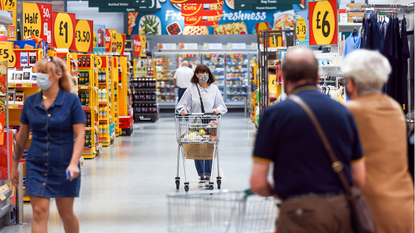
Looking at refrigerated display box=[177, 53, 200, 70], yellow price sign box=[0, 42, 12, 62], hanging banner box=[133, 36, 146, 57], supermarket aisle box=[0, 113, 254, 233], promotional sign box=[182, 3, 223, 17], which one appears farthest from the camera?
refrigerated display box=[177, 53, 200, 70]

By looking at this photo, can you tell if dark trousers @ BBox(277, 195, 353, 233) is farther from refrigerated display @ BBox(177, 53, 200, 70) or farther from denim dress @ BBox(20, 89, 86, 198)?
refrigerated display @ BBox(177, 53, 200, 70)

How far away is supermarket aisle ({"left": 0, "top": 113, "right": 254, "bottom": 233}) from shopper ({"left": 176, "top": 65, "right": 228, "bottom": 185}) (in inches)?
13.6

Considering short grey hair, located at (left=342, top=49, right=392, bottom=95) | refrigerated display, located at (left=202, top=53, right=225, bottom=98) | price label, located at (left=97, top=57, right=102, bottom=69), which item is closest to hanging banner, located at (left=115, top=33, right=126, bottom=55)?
refrigerated display, located at (left=202, top=53, right=225, bottom=98)

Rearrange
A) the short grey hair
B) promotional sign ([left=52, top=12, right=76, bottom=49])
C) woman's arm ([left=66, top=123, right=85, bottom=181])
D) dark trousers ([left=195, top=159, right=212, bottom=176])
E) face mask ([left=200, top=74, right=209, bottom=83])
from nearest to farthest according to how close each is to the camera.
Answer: the short grey hair → woman's arm ([left=66, top=123, right=85, bottom=181]) → face mask ([left=200, top=74, right=209, bottom=83]) → dark trousers ([left=195, top=159, right=212, bottom=176]) → promotional sign ([left=52, top=12, right=76, bottom=49])

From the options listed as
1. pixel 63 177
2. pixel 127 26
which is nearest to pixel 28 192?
pixel 63 177

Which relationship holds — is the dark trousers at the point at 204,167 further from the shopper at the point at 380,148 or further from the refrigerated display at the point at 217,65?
the refrigerated display at the point at 217,65

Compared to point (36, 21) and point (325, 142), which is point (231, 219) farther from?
point (36, 21)

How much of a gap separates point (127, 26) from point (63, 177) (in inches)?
744

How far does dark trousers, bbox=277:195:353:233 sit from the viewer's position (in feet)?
6.32

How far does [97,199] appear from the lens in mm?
5500

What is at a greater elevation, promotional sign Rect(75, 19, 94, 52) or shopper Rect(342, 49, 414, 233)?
promotional sign Rect(75, 19, 94, 52)

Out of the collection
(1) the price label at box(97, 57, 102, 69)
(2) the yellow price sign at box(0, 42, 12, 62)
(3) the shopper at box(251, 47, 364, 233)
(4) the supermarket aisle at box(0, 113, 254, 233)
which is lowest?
(4) the supermarket aisle at box(0, 113, 254, 233)

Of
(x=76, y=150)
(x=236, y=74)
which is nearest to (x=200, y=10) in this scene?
(x=236, y=74)

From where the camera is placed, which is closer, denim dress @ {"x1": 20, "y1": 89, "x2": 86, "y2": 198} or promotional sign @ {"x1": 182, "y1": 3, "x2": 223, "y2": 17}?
denim dress @ {"x1": 20, "y1": 89, "x2": 86, "y2": 198}
